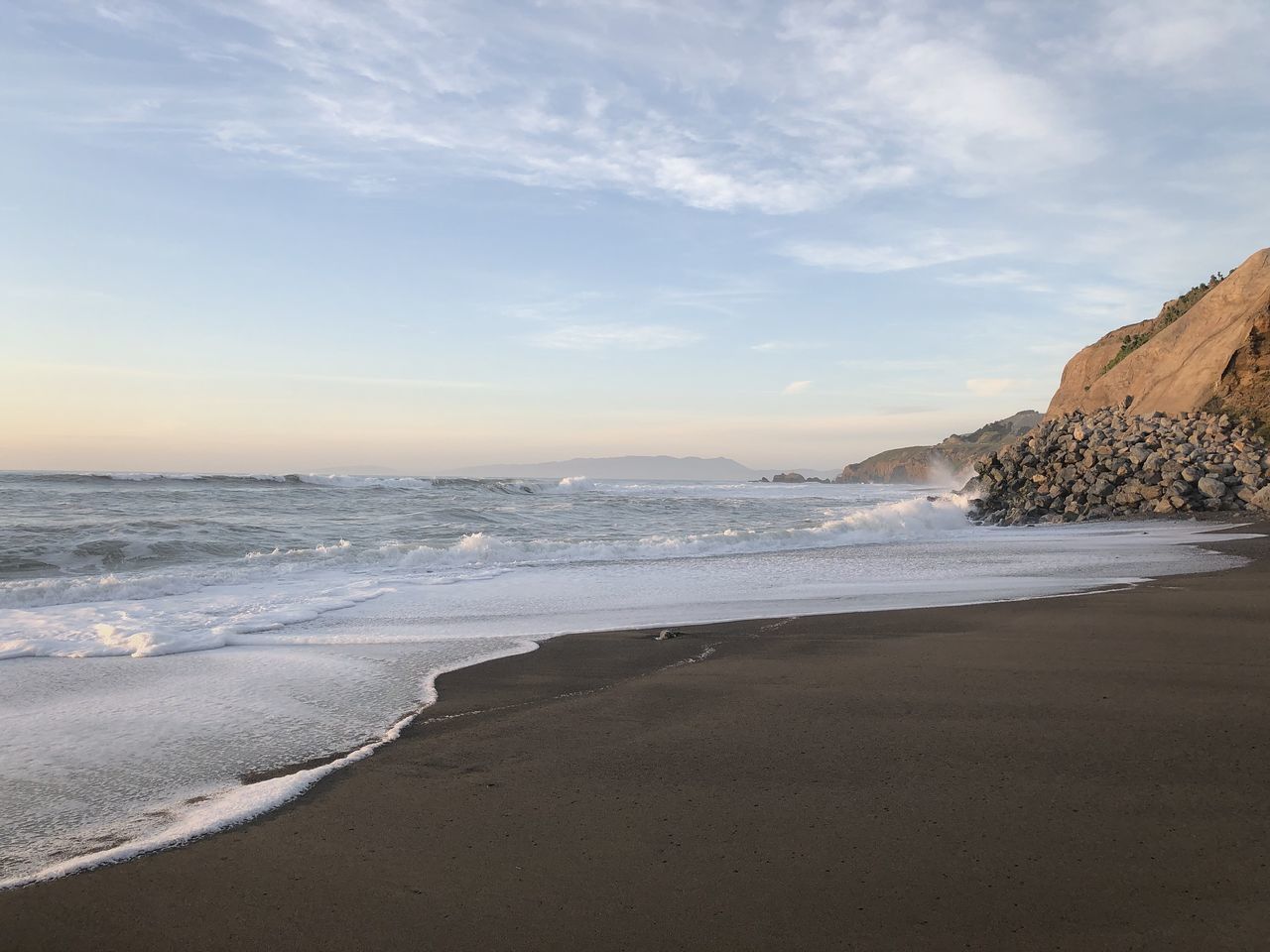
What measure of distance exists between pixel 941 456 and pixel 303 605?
2623 inches

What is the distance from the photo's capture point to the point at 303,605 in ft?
27.1

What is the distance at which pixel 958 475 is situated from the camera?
191 ft

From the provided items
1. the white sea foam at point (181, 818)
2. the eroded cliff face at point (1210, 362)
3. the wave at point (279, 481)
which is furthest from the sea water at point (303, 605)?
the wave at point (279, 481)

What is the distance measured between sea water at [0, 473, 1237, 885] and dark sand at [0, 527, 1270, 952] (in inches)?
17.5

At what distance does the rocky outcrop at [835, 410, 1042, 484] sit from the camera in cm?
6178

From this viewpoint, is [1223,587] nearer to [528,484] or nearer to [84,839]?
[84,839]

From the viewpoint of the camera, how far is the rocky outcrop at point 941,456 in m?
61.8

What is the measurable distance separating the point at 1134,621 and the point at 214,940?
618 centimetres

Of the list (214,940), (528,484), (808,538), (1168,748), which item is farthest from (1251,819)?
(528,484)

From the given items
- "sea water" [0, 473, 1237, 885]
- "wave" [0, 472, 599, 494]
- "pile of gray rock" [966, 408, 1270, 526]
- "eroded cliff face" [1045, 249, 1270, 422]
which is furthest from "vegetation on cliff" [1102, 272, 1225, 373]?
"wave" [0, 472, 599, 494]

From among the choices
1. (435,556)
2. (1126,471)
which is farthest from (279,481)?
(1126,471)

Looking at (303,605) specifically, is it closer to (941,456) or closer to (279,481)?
(279,481)

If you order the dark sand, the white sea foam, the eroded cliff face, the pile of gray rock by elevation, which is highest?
the eroded cliff face

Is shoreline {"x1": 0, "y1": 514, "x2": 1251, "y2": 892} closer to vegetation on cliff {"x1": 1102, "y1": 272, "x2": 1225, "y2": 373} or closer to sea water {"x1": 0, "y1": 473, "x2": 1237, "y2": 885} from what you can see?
sea water {"x1": 0, "y1": 473, "x2": 1237, "y2": 885}
